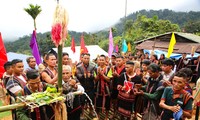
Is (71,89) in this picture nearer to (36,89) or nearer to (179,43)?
(36,89)

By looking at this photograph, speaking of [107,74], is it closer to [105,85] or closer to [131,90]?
[105,85]

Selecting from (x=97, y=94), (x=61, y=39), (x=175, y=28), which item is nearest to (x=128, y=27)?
(x=175, y=28)

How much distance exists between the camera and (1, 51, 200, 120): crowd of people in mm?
2914

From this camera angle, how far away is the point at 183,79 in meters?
2.92

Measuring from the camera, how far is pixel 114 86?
538 cm

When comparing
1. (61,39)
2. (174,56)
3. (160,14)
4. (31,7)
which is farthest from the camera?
(160,14)

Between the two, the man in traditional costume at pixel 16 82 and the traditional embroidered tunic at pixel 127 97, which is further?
the traditional embroidered tunic at pixel 127 97


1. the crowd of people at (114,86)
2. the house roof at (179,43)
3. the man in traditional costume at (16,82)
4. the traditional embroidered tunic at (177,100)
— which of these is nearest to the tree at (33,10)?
the house roof at (179,43)

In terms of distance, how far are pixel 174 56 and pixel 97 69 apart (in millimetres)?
10100

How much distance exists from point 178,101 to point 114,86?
2.60 meters

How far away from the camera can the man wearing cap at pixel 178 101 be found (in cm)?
284

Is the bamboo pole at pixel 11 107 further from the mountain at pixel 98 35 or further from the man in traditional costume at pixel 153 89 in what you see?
the mountain at pixel 98 35

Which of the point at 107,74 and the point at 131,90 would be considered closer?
the point at 131,90

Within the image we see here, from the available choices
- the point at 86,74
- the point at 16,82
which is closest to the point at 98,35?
the point at 86,74
